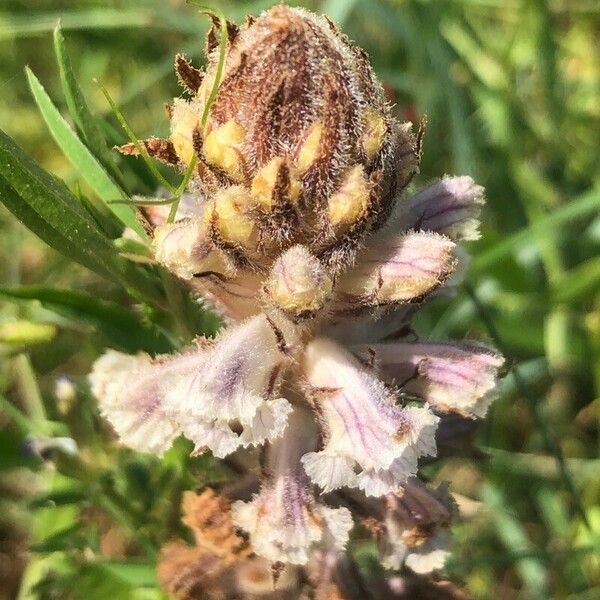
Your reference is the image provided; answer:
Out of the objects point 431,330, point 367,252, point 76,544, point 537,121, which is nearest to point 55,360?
point 76,544

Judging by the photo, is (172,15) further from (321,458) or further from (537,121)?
(321,458)

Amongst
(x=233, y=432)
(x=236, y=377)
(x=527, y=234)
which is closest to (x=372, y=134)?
(x=236, y=377)

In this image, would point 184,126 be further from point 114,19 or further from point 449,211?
point 114,19

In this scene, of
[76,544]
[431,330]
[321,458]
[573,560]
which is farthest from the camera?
[431,330]

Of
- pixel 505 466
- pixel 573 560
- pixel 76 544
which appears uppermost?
pixel 76 544

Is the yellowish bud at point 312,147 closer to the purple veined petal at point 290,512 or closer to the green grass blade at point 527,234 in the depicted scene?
the purple veined petal at point 290,512

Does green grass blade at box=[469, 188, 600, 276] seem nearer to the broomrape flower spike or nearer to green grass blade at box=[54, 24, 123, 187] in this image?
the broomrape flower spike
